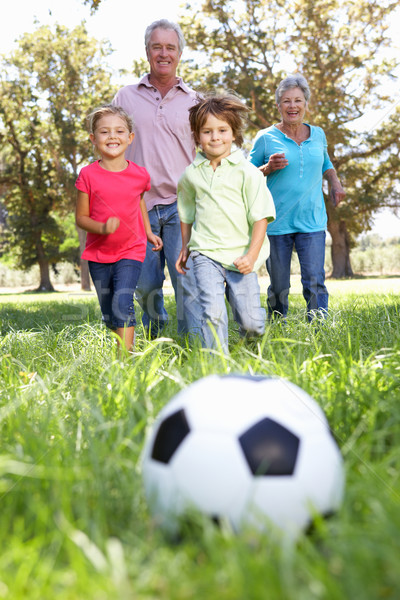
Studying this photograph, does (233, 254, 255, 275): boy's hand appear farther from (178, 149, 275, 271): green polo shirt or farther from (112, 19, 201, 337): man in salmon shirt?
(112, 19, 201, 337): man in salmon shirt

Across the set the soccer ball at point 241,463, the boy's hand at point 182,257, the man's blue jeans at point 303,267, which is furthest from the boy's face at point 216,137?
the soccer ball at point 241,463

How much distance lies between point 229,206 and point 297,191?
1416 millimetres

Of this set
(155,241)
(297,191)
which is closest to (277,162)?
(297,191)

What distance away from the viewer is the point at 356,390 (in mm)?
2514

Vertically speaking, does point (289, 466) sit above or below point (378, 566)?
above

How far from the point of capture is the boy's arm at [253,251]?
12.7 feet

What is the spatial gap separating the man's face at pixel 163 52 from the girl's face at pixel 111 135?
0.70 m

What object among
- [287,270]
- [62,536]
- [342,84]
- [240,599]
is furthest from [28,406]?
[342,84]

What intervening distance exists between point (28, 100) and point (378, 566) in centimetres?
3327

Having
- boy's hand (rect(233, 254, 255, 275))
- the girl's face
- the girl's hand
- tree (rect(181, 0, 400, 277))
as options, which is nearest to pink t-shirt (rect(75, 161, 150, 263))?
the girl's face

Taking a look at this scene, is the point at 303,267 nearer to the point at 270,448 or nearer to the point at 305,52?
the point at 270,448

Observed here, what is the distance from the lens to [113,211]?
4465mm

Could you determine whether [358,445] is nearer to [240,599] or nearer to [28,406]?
[240,599]

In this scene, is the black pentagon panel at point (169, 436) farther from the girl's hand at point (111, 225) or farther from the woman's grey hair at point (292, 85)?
the woman's grey hair at point (292, 85)
